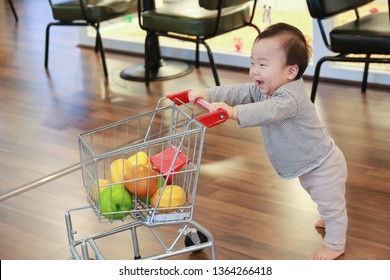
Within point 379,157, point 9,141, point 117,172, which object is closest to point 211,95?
point 117,172

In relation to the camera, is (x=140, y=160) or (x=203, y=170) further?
(x=203, y=170)

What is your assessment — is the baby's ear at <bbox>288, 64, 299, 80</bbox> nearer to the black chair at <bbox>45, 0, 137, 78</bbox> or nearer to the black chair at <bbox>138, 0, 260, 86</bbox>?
the black chair at <bbox>138, 0, 260, 86</bbox>

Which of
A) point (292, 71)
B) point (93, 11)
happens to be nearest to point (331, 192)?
point (292, 71)

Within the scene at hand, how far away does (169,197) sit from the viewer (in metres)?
1.98

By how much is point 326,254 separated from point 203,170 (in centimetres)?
88

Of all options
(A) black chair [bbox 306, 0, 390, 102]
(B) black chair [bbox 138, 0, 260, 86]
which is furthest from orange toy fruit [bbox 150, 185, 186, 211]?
(B) black chair [bbox 138, 0, 260, 86]

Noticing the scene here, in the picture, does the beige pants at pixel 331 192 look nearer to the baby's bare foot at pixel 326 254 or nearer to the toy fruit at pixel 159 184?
the baby's bare foot at pixel 326 254

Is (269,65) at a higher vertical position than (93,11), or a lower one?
higher

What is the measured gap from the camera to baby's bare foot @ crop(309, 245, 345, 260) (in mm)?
2309

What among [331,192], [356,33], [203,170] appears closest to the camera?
[331,192]

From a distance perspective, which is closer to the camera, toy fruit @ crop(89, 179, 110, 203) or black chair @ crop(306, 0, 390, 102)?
toy fruit @ crop(89, 179, 110, 203)

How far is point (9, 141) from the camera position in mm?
3533

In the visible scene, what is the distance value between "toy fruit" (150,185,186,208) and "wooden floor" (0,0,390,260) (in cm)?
44

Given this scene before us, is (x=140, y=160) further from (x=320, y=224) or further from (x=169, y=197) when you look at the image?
(x=320, y=224)
